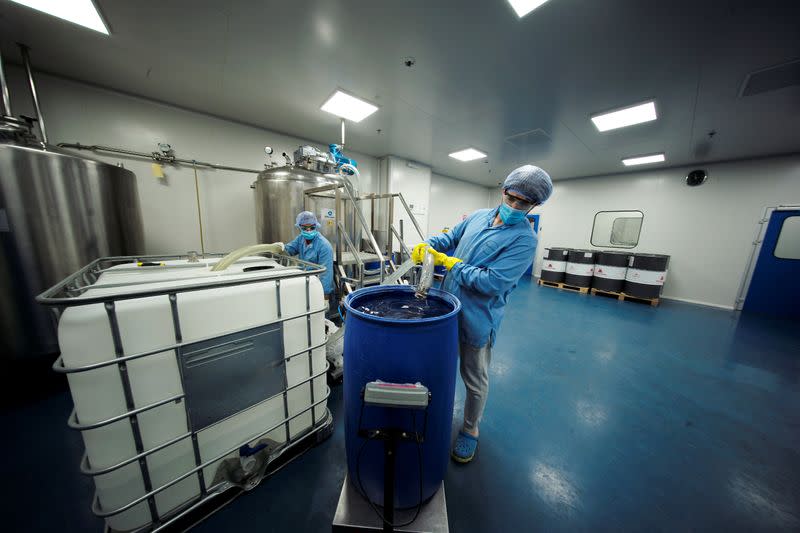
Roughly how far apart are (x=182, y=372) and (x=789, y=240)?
823cm

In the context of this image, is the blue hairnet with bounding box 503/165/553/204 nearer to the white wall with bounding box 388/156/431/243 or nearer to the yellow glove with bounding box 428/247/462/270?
the yellow glove with bounding box 428/247/462/270

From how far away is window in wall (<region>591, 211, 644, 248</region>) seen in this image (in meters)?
5.40

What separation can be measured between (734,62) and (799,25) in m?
0.40

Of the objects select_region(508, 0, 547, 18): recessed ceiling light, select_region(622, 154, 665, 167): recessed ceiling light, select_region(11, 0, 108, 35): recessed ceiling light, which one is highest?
select_region(622, 154, 665, 167): recessed ceiling light

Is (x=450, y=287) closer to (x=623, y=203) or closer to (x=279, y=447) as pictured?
(x=279, y=447)

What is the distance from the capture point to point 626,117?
291cm

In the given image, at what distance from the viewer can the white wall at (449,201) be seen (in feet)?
20.6

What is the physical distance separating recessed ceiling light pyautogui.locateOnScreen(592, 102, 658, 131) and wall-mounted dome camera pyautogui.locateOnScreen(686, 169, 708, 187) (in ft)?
10.4

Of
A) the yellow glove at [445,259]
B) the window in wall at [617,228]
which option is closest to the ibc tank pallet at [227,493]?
the yellow glove at [445,259]

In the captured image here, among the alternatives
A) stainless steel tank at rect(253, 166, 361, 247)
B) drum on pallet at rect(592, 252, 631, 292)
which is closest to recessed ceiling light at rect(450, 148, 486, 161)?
stainless steel tank at rect(253, 166, 361, 247)

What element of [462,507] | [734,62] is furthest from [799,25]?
[462,507]

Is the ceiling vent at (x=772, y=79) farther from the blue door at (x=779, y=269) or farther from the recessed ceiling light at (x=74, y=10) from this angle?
the recessed ceiling light at (x=74, y=10)

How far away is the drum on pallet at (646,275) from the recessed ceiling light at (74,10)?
293 inches

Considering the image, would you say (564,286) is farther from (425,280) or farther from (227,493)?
(227,493)
